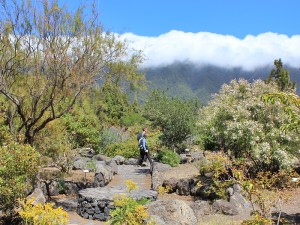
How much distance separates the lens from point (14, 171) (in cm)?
1036

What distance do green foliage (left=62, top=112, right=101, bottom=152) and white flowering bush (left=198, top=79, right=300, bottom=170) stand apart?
9.98 meters

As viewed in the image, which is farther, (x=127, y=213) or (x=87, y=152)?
(x=87, y=152)

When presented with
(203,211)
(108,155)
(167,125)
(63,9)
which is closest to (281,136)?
(203,211)

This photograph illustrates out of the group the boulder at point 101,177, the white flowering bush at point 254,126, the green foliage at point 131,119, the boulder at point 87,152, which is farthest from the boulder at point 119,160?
the green foliage at point 131,119

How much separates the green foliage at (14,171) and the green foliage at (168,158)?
1236cm

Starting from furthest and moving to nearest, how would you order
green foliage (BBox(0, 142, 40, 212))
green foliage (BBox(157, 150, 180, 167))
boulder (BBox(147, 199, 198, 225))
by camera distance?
green foliage (BBox(157, 150, 180, 167))
boulder (BBox(147, 199, 198, 225))
green foliage (BBox(0, 142, 40, 212))

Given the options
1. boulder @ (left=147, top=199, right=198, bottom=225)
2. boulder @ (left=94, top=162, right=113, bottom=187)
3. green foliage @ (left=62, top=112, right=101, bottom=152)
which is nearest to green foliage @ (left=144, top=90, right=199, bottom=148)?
green foliage @ (left=62, top=112, right=101, bottom=152)

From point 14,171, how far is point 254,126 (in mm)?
8816

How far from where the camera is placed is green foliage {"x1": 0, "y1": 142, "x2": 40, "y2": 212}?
9961mm

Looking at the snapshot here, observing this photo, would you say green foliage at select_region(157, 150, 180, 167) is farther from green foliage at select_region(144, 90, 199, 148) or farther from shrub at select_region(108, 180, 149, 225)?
shrub at select_region(108, 180, 149, 225)

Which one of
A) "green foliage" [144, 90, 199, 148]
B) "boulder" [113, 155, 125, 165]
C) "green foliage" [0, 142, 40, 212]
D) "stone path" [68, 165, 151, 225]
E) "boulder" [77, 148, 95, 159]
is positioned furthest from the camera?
"boulder" [77, 148, 95, 159]

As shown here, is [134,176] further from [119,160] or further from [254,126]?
[254,126]

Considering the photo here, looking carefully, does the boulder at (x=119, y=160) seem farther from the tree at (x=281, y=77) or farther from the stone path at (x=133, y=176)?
the tree at (x=281, y=77)

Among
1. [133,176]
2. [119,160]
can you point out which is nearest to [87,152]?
[119,160]
